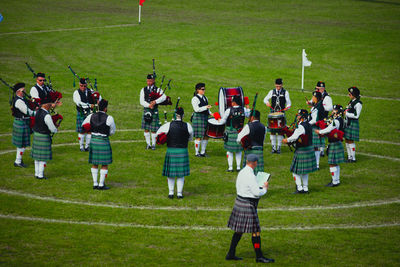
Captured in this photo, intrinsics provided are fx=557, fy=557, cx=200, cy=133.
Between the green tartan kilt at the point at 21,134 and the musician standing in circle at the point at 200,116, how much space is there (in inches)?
201

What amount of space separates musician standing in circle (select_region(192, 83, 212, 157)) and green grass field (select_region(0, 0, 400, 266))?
0.57 metres

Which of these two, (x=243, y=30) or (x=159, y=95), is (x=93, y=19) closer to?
(x=243, y=30)

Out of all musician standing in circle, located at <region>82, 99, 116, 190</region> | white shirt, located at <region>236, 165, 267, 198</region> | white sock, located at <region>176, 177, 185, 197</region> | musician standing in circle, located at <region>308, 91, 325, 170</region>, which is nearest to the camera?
white shirt, located at <region>236, 165, 267, 198</region>

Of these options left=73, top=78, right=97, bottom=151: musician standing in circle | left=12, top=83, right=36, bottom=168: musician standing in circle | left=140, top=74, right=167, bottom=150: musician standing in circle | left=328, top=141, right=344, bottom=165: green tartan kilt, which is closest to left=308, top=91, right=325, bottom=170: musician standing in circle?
left=328, top=141, right=344, bottom=165: green tartan kilt

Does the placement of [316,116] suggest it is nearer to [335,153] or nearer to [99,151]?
[335,153]

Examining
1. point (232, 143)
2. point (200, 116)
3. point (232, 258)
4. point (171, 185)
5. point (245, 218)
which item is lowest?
point (232, 258)

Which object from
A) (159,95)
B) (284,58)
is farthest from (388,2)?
(159,95)

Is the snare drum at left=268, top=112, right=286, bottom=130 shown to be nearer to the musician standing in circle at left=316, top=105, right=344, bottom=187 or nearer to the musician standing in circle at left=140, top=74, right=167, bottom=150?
the musician standing in circle at left=316, top=105, right=344, bottom=187

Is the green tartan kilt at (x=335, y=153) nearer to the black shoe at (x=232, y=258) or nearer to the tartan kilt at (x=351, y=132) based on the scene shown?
the tartan kilt at (x=351, y=132)

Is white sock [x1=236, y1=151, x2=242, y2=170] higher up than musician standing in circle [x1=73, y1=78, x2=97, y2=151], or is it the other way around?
musician standing in circle [x1=73, y1=78, x2=97, y2=151]

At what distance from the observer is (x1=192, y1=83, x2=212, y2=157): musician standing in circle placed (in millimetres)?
17547

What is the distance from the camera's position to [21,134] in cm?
1634

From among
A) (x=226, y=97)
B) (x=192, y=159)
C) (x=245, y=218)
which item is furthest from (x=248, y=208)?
(x=192, y=159)

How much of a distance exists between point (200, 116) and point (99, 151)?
14.9 feet
